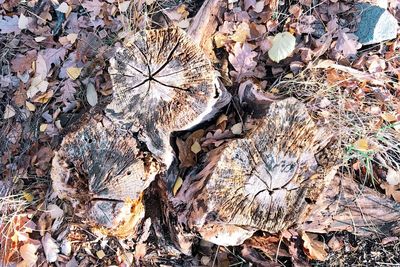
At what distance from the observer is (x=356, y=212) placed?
9.54ft

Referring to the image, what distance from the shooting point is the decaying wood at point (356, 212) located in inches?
113

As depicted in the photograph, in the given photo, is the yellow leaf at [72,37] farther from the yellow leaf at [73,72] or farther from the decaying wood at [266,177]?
the decaying wood at [266,177]

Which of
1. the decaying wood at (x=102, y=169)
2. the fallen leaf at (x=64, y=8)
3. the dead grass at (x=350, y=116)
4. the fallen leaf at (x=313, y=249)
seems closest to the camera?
the decaying wood at (x=102, y=169)

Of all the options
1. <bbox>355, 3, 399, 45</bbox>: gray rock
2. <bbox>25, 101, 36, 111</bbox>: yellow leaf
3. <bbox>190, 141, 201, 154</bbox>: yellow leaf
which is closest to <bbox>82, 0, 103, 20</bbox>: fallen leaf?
<bbox>25, 101, 36, 111</bbox>: yellow leaf

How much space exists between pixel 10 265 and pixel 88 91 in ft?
3.96

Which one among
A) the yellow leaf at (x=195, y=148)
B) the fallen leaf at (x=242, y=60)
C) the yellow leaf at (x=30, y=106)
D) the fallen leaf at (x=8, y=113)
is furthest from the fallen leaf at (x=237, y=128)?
the fallen leaf at (x=8, y=113)

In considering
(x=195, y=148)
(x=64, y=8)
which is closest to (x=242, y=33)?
(x=195, y=148)

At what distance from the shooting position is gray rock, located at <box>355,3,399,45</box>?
315 cm

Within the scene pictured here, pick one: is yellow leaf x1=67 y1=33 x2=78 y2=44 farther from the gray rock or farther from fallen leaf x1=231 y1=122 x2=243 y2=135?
the gray rock

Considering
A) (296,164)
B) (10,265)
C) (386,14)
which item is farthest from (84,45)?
(386,14)

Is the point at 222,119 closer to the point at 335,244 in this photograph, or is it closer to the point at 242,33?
the point at 242,33

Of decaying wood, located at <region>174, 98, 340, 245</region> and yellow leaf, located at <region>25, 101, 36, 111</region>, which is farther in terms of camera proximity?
yellow leaf, located at <region>25, 101, 36, 111</region>

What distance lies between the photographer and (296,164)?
2.41 metres

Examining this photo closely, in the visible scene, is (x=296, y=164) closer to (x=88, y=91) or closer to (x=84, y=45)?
(x=88, y=91)
